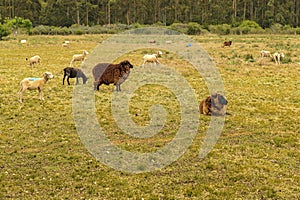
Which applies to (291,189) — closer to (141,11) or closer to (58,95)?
(58,95)

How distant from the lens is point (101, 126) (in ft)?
37.2

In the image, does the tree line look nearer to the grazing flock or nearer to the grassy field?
the grazing flock

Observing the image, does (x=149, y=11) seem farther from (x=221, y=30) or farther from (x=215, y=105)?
(x=215, y=105)

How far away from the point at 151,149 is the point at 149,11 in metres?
87.9

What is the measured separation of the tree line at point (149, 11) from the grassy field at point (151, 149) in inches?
2860

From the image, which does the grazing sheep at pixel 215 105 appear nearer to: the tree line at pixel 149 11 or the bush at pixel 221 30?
the bush at pixel 221 30

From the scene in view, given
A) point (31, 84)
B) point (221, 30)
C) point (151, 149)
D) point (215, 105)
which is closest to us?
point (151, 149)

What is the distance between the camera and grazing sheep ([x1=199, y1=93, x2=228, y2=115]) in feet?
40.1

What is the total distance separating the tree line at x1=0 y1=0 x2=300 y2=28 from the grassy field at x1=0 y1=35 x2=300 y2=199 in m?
72.7

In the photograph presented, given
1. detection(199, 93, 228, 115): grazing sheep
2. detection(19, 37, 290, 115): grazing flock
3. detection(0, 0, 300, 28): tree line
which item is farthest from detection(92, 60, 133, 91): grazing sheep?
detection(0, 0, 300, 28): tree line

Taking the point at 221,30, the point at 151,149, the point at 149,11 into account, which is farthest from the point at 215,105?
the point at 149,11

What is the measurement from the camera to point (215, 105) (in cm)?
1230

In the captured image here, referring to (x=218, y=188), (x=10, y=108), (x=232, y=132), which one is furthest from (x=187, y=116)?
(x=10, y=108)

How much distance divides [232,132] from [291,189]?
3.74 metres
